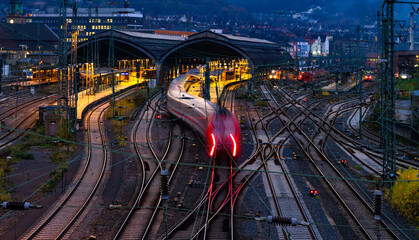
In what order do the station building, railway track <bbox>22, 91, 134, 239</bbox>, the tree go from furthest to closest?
the station building → the tree → railway track <bbox>22, 91, 134, 239</bbox>

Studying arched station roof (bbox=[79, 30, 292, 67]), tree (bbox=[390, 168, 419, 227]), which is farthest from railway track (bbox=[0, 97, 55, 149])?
tree (bbox=[390, 168, 419, 227])

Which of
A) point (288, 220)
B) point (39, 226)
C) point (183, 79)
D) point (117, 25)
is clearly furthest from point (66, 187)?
point (117, 25)

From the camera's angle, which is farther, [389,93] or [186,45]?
[186,45]

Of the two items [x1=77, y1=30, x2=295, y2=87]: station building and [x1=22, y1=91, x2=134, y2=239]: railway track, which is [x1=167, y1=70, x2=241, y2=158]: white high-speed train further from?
[x1=77, y1=30, x2=295, y2=87]: station building

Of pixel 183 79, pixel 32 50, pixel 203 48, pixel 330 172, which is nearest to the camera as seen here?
pixel 330 172

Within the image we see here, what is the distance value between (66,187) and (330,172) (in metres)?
11.7

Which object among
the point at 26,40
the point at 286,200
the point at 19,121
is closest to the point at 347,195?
the point at 286,200

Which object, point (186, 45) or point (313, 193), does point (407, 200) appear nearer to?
point (313, 193)

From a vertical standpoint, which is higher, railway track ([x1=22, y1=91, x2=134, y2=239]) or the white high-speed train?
the white high-speed train

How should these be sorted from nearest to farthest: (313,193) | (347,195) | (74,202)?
(74,202), (313,193), (347,195)

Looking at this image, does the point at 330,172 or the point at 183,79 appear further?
the point at 183,79

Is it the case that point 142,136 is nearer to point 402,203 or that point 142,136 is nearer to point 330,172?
point 330,172

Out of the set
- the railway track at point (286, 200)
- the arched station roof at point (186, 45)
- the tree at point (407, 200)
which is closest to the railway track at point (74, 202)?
the railway track at point (286, 200)

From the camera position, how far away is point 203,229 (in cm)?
1511
